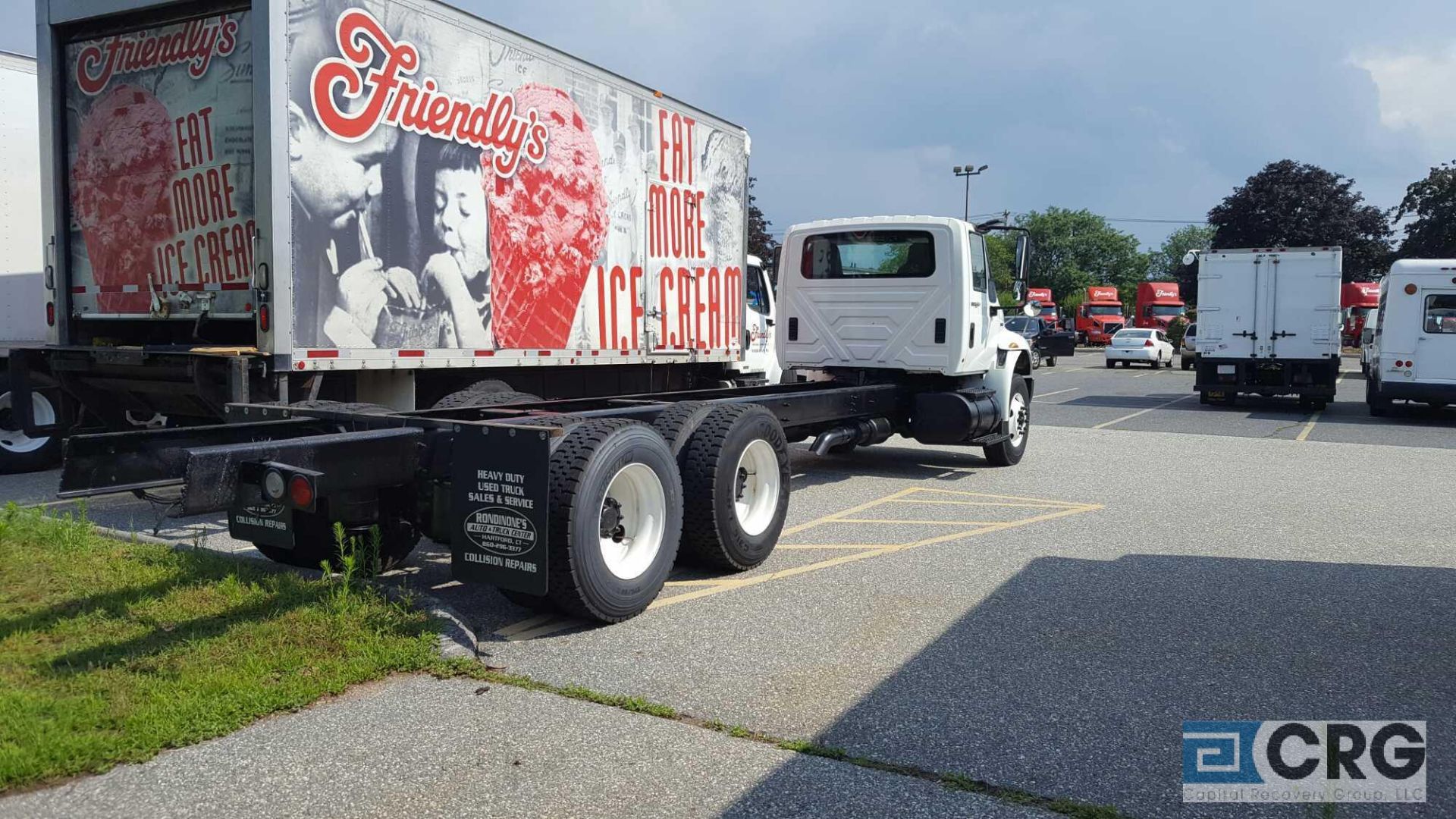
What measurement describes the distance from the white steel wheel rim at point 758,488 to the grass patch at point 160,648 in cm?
231

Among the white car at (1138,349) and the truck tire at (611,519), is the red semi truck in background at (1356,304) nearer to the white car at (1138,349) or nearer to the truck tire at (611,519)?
the white car at (1138,349)

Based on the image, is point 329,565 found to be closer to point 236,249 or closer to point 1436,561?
point 236,249

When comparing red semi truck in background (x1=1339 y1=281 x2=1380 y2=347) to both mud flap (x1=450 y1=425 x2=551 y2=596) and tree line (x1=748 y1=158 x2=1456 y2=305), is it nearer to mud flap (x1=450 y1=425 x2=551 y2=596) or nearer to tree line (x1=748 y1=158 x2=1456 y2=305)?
tree line (x1=748 y1=158 x2=1456 y2=305)

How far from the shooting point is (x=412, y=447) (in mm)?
5398

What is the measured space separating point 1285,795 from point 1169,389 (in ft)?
81.8

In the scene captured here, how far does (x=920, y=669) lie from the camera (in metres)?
4.93

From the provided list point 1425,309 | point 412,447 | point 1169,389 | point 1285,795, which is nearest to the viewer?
point 1285,795

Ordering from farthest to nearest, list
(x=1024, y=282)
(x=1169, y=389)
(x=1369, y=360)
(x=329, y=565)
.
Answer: (x=1169, y=389)
(x=1369, y=360)
(x=1024, y=282)
(x=329, y=565)

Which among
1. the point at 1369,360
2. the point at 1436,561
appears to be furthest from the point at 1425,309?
the point at 1436,561

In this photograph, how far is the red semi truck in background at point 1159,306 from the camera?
55250 mm

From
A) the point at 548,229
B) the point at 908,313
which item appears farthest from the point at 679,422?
the point at 908,313

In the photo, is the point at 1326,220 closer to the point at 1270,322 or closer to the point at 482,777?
the point at 1270,322

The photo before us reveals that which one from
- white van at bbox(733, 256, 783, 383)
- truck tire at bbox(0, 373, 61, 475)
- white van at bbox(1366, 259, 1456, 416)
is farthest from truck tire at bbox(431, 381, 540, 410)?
white van at bbox(1366, 259, 1456, 416)

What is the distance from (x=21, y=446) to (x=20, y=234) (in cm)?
207
